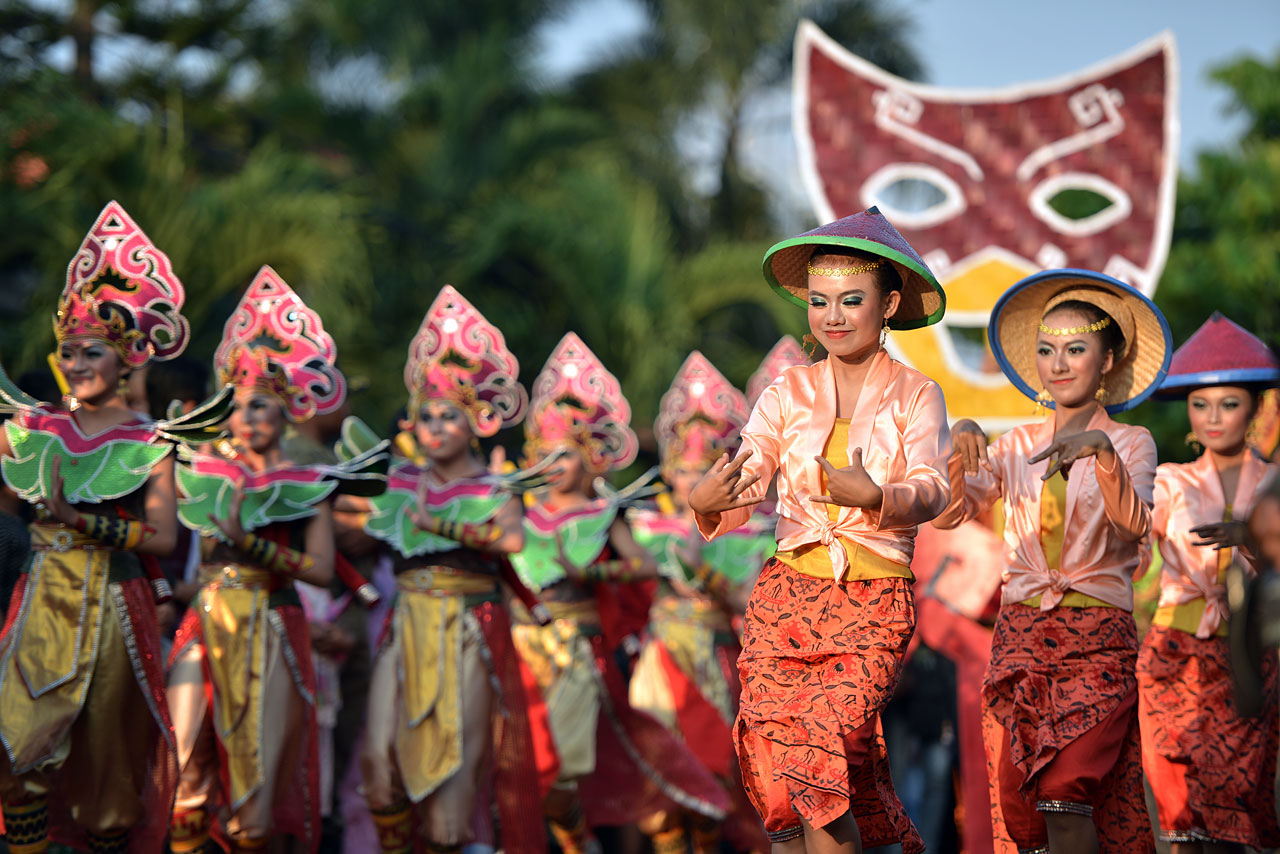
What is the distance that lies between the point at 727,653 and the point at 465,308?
11.0 ft

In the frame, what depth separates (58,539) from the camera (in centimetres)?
555

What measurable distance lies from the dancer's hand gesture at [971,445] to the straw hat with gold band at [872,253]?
526mm

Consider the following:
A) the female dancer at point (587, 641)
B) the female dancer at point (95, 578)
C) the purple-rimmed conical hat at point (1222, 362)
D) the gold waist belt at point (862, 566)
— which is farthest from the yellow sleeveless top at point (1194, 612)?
the female dancer at point (95, 578)

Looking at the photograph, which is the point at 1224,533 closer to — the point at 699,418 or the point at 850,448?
the point at 850,448

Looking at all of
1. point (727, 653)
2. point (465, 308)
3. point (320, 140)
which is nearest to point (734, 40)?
point (320, 140)

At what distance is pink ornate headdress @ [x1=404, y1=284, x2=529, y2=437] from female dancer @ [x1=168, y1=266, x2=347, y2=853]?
0.53m

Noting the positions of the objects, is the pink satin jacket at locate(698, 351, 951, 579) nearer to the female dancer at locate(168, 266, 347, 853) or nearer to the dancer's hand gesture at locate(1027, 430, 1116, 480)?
the dancer's hand gesture at locate(1027, 430, 1116, 480)

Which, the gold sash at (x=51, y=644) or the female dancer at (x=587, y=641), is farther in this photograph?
the female dancer at (x=587, y=641)

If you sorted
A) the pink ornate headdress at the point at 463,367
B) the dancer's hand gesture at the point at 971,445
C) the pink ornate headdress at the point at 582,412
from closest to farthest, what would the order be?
the dancer's hand gesture at the point at 971,445 → the pink ornate headdress at the point at 463,367 → the pink ornate headdress at the point at 582,412

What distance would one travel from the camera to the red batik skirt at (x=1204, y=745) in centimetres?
554

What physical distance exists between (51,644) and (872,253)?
3.31 meters

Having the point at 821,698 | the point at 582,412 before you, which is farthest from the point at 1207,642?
the point at 582,412

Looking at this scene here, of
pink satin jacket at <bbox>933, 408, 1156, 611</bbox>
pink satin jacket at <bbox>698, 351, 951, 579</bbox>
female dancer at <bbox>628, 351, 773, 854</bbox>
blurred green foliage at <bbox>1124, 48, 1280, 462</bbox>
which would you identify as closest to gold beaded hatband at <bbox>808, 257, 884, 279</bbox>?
pink satin jacket at <bbox>698, 351, 951, 579</bbox>

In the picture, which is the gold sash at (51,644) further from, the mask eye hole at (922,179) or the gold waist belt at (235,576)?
the mask eye hole at (922,179)
